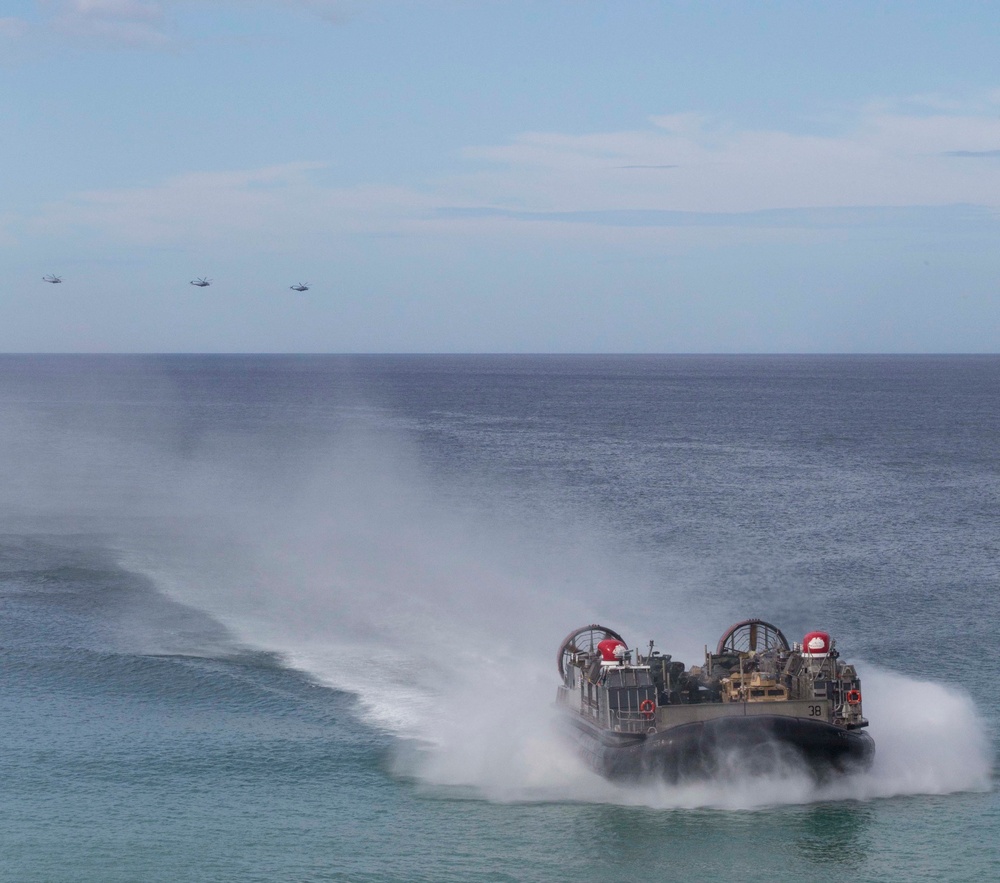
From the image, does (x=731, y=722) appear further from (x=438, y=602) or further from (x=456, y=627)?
(x=438, y=602)

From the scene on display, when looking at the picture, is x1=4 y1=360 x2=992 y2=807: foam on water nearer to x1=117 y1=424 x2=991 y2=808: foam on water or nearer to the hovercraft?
x1=117 y1=424 x2=991 y2=808: foam on water

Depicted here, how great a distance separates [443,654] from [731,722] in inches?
694

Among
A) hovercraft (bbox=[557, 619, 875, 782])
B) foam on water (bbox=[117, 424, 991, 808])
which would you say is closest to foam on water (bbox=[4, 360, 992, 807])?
foam on water (bbox=[117, 424, 991, 808])

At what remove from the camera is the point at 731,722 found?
33.4 m

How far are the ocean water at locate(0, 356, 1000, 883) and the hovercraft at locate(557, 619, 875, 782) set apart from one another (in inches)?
25.5

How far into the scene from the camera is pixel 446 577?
6353cm

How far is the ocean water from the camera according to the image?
31.8 metres

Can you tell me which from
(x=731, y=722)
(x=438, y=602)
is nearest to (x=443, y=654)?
(x=438, y=602)

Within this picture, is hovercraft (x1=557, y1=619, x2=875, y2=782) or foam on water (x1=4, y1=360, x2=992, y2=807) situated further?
foam on water (x1=4, y1=360, x2=992, y2=807)

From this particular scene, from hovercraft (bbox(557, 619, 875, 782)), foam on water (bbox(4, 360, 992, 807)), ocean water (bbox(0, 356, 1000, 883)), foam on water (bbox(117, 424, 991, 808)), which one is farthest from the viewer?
foam on water (bbox(4, 360, 992, 807))

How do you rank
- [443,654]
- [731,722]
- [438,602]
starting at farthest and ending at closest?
[438,602] < [443,654] < [731,722]

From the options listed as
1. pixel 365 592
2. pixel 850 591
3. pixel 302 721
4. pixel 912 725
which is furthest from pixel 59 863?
pixel 850 591

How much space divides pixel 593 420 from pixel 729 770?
5569 inches

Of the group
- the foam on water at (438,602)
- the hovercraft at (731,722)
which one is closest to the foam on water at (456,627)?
the foam on water at (438,602)
